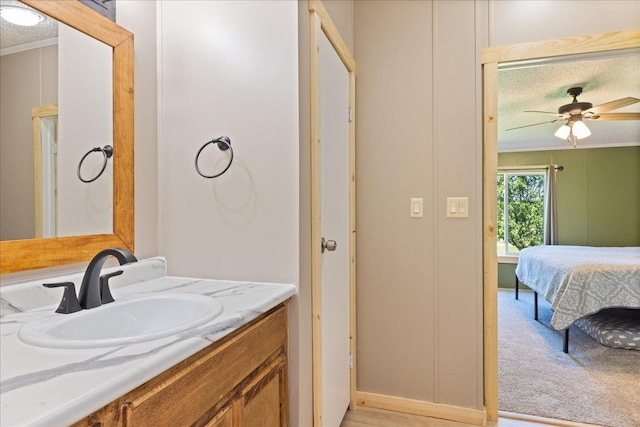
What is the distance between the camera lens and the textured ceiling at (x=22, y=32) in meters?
0.99

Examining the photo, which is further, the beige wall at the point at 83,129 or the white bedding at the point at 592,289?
the white bedding at the point at 592,289

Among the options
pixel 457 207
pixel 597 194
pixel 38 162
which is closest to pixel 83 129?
pixel 38 162

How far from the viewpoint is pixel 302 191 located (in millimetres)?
1285

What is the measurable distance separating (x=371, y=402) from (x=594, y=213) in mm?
5257

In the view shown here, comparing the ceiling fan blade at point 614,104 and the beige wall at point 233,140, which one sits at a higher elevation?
the ceiling fan blade at point 614,104

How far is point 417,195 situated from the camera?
2020 mm

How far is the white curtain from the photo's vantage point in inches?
213

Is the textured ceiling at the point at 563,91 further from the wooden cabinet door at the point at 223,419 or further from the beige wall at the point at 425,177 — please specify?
the wooden cabinet door at the point at 223,419

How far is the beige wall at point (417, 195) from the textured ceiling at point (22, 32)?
4.87ft

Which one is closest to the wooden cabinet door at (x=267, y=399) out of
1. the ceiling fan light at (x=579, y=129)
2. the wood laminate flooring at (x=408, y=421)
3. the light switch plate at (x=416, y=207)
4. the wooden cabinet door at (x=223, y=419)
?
the wooden cabinet door at (x=223, y=419)

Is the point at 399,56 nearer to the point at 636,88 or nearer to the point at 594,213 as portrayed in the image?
the point at 636,88

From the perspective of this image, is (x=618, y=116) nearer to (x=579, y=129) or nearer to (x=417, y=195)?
(x=579, y=129)

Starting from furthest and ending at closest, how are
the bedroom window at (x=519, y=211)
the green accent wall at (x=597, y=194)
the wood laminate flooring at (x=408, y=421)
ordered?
the bedroom window at (x=519, y=211)
the green accent wall at (x=597, y=194)
the wood laminate flooring at (x=408, y=421)

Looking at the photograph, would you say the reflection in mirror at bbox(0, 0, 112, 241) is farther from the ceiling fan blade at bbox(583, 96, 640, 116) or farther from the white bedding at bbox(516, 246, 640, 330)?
the ceiling fan blade at bbox(583, 96, 640, 116)
